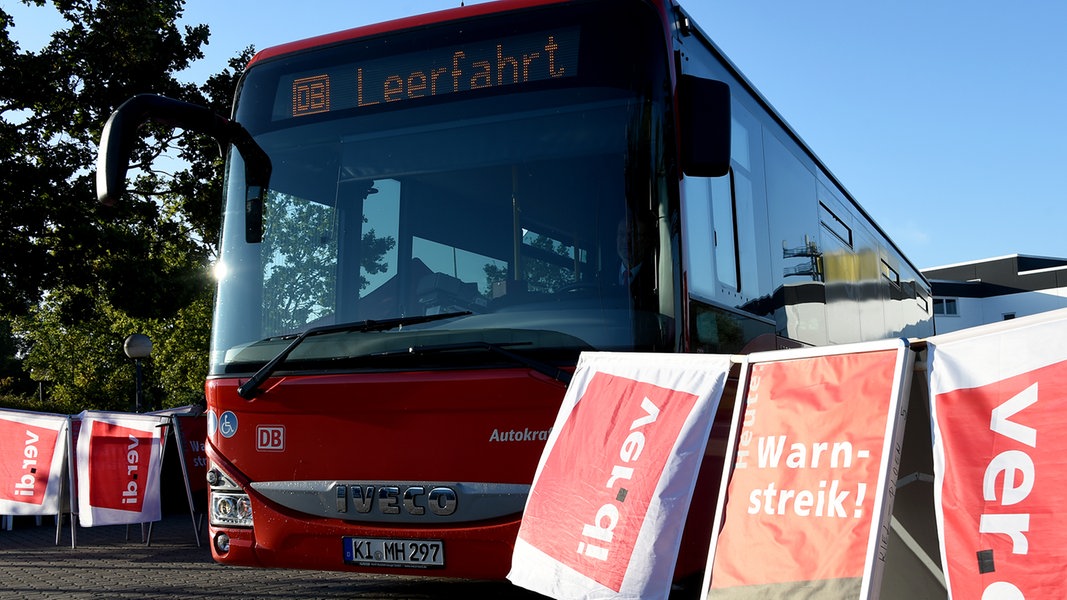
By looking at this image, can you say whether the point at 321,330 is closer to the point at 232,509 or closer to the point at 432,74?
the point at 232,509

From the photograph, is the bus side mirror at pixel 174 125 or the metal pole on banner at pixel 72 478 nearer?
the bus side mirror at pixel 174 125

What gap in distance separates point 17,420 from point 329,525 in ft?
22.9

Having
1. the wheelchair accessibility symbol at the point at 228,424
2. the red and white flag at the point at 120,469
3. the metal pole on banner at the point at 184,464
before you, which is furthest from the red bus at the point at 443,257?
the metal pole on banner at the point at 184,464

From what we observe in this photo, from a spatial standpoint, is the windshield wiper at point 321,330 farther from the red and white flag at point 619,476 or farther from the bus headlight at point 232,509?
the red and white flag at point 619,476

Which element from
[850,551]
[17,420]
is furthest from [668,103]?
[17,420]

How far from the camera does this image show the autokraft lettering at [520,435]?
17.3 feet

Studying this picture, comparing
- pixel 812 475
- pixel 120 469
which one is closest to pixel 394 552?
pixel 812 475

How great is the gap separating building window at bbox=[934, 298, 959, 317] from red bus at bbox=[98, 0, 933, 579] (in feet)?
214

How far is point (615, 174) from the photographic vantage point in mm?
5344

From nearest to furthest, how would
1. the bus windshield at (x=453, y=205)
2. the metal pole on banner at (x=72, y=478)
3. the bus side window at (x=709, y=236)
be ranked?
1. the bus windshield at (x=453, y=205)
2. the bus side window at (x=709, y=236)
3. the metal pole on banner at (x=72, y=478)

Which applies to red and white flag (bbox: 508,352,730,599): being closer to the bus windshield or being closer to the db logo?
the bus windshield

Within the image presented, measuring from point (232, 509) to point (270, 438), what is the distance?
0.49 m

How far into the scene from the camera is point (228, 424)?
19.7 ft

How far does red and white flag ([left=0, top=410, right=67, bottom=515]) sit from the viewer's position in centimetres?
1102
